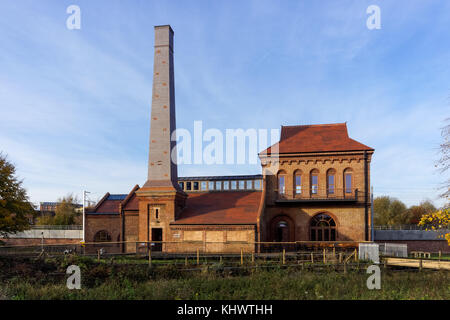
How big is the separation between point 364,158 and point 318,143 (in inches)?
156

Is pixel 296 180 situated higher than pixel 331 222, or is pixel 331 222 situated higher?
pixel 296 180

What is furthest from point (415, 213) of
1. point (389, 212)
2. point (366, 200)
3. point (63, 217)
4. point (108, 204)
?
point (63, 217)

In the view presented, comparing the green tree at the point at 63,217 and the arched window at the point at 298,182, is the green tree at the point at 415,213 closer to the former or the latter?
the arched window at the point at 298,182

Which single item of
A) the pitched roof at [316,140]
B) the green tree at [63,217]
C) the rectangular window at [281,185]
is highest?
the pitched roof at [316,140]

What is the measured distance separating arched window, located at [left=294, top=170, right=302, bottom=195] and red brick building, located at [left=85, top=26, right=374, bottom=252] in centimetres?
8

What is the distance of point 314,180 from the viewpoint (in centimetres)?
3036

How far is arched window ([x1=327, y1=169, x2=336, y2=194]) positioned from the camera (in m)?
Result: 29.8

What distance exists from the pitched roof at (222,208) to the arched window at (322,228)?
5.07 m

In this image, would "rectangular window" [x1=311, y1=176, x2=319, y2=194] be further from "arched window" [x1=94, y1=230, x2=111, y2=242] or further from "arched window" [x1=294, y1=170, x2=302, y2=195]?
"arched window" [x1=94, y1=230, x2=111, y2=242]

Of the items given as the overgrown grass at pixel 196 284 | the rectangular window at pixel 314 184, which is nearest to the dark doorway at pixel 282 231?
the rectangular window at pixel 314 184

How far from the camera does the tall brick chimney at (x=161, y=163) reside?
28484 millimetres
